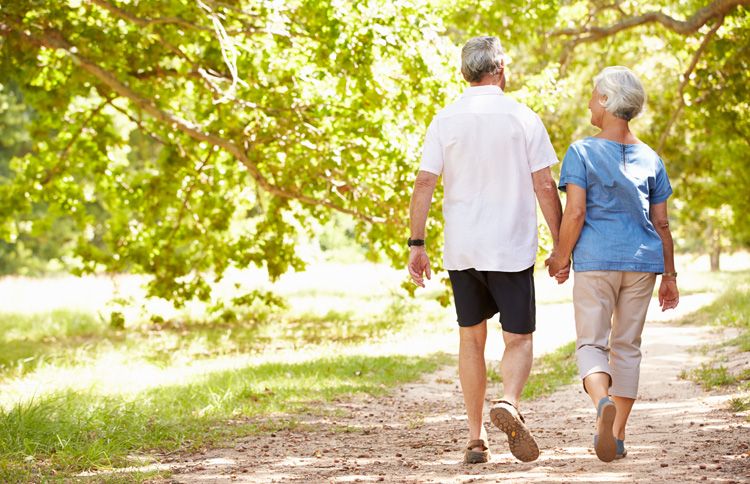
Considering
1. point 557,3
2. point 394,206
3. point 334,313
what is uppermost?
point 557,3

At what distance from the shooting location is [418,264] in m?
5.38

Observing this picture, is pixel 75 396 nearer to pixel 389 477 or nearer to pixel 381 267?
pixel 389 477

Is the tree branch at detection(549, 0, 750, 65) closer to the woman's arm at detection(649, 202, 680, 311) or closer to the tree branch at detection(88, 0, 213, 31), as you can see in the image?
the tree branch at detection(88, 0, 213, 31)

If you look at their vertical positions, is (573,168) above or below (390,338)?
above

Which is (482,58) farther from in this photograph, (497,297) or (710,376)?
(710,376)

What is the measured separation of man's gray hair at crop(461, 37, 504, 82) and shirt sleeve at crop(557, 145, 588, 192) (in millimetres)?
646

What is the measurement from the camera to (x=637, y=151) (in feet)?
17.2

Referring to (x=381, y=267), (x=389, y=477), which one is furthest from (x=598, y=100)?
(x=381, y=267)

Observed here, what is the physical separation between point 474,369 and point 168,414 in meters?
3.14

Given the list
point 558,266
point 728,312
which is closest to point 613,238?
point 558,266

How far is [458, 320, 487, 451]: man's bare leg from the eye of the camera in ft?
17.8

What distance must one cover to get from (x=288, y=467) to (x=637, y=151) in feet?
9.04

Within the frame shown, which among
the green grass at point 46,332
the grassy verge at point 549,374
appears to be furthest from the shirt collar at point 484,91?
the green grass at point 46,332

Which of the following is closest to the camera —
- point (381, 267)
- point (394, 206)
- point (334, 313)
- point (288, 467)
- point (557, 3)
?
point (288, 467)
